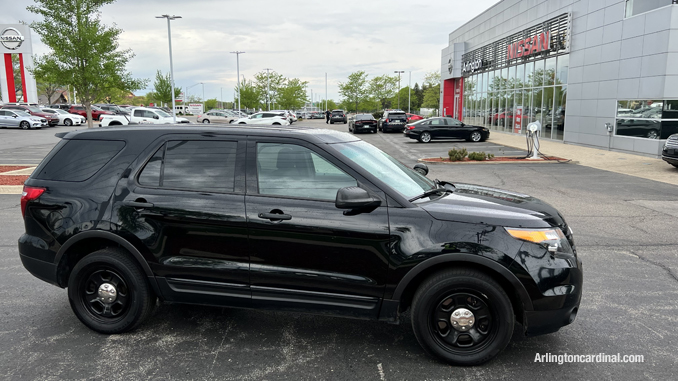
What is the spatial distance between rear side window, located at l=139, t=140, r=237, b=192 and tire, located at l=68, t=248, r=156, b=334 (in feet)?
2.20

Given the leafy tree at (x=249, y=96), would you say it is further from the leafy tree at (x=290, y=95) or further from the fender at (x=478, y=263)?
the fender at (x=478, y=263)

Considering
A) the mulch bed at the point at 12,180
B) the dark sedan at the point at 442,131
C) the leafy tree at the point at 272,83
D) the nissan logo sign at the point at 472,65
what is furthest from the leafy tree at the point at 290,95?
the mulch bed at the point at 12,180

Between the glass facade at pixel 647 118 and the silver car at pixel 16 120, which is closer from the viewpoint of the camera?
the glass facade at pixel 647 118

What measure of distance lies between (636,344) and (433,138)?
23615mm

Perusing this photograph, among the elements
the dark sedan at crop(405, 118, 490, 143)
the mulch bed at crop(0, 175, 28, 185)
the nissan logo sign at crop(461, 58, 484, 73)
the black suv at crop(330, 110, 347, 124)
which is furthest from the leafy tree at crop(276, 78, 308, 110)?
the mulch bed at crop(0, 175, 28, 185)

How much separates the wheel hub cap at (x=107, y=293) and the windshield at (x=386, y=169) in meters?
2.16

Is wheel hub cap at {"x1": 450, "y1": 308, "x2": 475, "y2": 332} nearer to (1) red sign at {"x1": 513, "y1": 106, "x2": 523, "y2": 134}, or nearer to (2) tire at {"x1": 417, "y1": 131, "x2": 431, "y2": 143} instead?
(2) tire at {"x1": 417, "y1": 131, "x2": 431, "y2": 143}

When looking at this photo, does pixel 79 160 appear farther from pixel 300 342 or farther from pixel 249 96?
pixel 249 96

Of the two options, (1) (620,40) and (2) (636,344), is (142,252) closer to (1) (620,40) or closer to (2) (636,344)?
(2) (636,344)

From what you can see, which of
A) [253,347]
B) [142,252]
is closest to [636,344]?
[253,347]

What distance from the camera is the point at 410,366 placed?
11.6ft

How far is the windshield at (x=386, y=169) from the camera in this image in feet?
12.6

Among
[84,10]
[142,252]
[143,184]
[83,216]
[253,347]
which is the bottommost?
[253,347]

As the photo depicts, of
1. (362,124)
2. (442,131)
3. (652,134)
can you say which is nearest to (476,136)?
(442,131)
